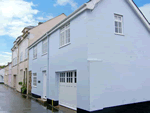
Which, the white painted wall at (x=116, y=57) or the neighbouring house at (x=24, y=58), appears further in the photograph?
the neighbouring house at (x=24, y=58)

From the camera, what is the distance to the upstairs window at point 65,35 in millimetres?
9883

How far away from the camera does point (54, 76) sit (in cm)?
1121

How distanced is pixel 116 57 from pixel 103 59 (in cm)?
95

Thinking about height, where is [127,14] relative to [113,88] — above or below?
above

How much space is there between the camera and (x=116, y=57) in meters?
8.55

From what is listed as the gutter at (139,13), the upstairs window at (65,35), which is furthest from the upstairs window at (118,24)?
the upstairs window at (65,35)

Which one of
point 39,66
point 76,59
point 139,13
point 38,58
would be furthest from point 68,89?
point 38,58

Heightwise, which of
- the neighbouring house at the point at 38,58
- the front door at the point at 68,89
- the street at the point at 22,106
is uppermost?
the neighbouring house at the point at 38,58

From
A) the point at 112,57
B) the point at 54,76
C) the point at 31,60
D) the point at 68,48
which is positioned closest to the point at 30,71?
the point at 31,60

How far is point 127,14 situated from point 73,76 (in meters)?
4.96

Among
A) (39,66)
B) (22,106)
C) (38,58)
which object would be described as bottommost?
(22,106)

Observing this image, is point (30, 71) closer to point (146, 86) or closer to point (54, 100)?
point (54, 100)

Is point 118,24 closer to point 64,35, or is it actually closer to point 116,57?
point 116,57

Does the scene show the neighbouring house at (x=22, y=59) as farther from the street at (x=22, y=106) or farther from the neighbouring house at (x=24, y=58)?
the street at (x=22, y=106)
